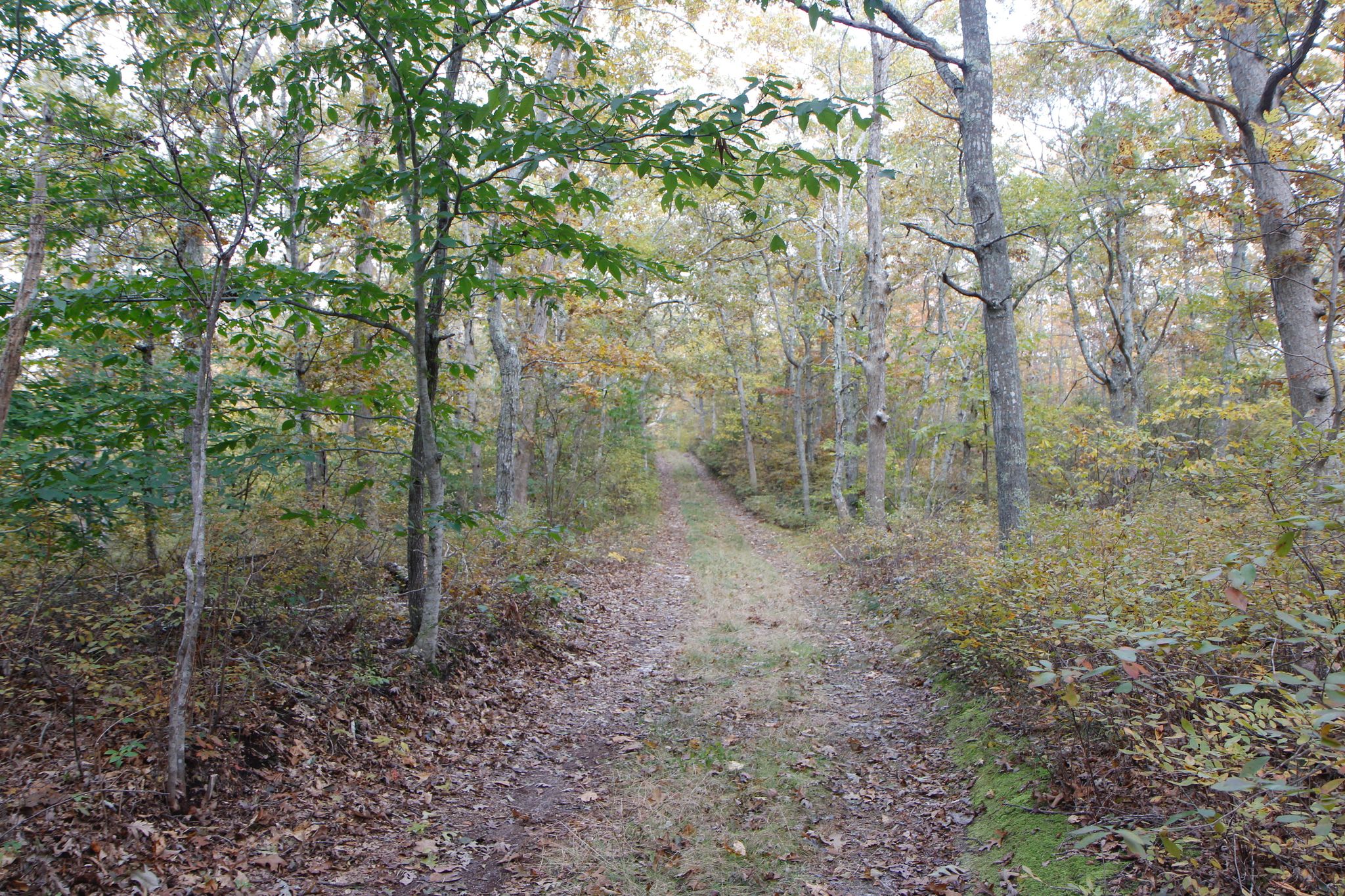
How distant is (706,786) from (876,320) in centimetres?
1183

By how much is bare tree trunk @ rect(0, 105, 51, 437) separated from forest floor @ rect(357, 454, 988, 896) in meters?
3.90

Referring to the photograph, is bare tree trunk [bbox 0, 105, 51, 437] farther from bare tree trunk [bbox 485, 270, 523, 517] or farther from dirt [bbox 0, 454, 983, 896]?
bare tree trunk [bbox 485, 270, 523, 517]

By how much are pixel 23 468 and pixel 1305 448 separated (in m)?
8.48

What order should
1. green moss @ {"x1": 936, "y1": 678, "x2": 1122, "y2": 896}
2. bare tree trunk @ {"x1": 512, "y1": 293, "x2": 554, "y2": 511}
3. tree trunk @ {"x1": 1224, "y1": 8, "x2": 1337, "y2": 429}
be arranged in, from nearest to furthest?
1. green moss @ {"x1": 936, "y1": 678, "x2": 1122, "y2": 896}
2. tree trunk @ {"x1": 1224, "y1": 8, "x2": 1337, "y2": 429}
3. bare tree trunk @ {"x1": 512, "y1": 293, "x2": 554, "y2": 511}

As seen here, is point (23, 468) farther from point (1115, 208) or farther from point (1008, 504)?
point (1115, 208)

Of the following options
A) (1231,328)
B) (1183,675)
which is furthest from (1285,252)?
(1231,328)

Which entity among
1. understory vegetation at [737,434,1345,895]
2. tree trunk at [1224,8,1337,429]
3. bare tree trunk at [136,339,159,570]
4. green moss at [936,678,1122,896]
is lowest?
green moss at [936,678,1122,896]

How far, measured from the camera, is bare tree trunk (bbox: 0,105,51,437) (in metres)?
4.25

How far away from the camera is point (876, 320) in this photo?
14.4 meters

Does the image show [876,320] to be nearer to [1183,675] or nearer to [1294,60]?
[1294,60]

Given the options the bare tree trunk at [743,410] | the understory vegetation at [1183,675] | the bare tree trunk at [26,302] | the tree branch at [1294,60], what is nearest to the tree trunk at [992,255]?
the understory vegetation at [1183,675]

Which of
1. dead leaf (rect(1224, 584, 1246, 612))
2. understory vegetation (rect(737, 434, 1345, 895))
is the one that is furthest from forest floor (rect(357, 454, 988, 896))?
dead leaf (rect(1224, 584, 1246, 612))

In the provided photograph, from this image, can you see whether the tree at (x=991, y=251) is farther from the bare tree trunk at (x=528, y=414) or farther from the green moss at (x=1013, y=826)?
the bare tree trunk at (x=528, y=414)

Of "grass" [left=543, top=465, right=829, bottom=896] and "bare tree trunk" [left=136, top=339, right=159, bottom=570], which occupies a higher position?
"bare tree trunk" [left=136, top=339, right=159, bottom=570]
